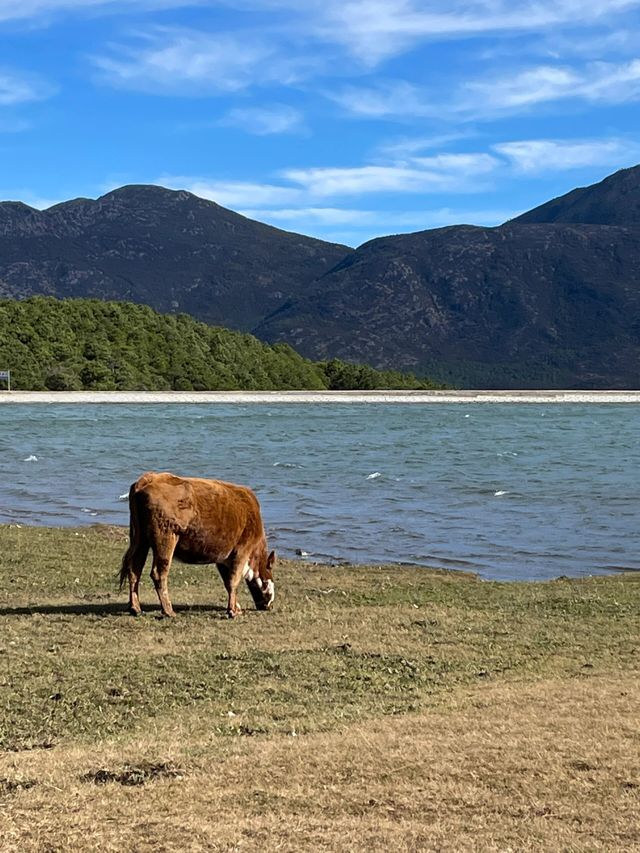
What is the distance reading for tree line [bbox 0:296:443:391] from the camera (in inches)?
4943

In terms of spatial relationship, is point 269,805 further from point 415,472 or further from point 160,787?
point 415,472

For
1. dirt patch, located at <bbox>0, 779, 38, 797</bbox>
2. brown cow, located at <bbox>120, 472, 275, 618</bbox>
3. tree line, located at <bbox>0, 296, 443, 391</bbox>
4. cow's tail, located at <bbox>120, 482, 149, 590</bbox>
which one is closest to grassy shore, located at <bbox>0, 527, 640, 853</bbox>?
dirt patch, located at <bbox>0, 779, 38, 797</bbox>

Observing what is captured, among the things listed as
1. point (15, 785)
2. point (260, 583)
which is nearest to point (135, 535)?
point (260, 583)

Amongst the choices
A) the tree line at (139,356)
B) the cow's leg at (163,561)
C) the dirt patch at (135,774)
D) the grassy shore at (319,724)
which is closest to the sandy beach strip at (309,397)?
the tree line at (139,356)

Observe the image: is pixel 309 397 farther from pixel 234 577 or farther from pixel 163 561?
pixel 163 561

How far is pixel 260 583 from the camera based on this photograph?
12789 mm

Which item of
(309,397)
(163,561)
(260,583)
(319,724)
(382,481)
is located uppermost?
(163,561)

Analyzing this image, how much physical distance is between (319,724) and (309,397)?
401 ft

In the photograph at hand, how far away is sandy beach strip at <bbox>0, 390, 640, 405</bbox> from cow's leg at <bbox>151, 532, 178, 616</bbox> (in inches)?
3901

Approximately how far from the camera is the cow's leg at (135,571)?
39.6 ft

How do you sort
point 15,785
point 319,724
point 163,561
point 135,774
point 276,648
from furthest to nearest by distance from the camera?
point 163,561
point 276,648
point 319,724
point 135,774
point 15,785

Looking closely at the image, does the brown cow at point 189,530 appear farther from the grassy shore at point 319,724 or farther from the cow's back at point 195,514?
the grassy shore at point 319,724

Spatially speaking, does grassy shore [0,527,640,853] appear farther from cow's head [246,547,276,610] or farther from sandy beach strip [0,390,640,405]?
sandy beach strip [0,390,640,405]

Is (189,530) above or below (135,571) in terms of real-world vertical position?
above
